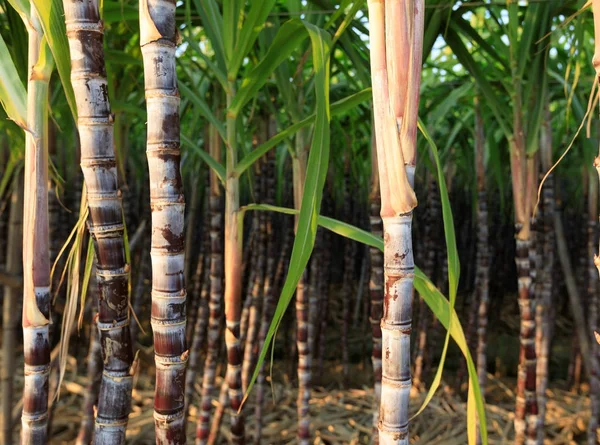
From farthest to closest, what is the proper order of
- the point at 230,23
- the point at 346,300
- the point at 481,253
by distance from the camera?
Answer: the point at 346,300, the point at 481,253, the point at 230,23

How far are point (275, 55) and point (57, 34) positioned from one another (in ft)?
1.31

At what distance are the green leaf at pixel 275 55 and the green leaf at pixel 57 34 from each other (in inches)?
12.8

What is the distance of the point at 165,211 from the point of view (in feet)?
1.97

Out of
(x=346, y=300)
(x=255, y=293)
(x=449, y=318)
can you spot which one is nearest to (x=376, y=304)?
(x=255, y=293)

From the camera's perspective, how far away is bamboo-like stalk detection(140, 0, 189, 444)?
57 cm

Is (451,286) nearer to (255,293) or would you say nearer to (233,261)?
(233,261)

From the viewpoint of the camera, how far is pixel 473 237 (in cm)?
338

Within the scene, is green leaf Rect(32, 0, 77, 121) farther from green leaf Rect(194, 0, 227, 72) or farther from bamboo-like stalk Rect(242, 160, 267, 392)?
bamboo-like stalk Rect(242, 160, 267, 392)

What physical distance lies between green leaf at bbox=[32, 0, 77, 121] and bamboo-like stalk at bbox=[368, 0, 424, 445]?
1.05ft

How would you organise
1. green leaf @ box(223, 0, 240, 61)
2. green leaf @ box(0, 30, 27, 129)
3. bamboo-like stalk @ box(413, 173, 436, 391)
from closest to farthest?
green leaf @ box(0, 30, 27, 129) → green leaf @ box(223, 0, 240, 61) → bamboo-like stalk @ box(413, 173, 436, 391)

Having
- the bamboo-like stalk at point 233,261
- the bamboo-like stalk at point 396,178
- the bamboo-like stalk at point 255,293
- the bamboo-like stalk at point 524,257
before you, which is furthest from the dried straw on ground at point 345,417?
the bamboo-like stalk at point 396,178

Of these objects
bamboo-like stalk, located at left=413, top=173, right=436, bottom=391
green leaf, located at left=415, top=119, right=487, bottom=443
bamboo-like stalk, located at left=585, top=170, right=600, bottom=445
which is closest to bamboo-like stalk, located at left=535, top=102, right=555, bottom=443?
bamboo-like stalk, located at left=585, top=170, right=600, bottom=445

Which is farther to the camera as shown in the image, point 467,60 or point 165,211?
point 467,60

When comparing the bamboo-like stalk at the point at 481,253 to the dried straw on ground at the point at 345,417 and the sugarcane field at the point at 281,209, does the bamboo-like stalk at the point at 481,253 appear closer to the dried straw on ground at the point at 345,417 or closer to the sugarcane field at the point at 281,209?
the sugarcane field at the point at 281,209
